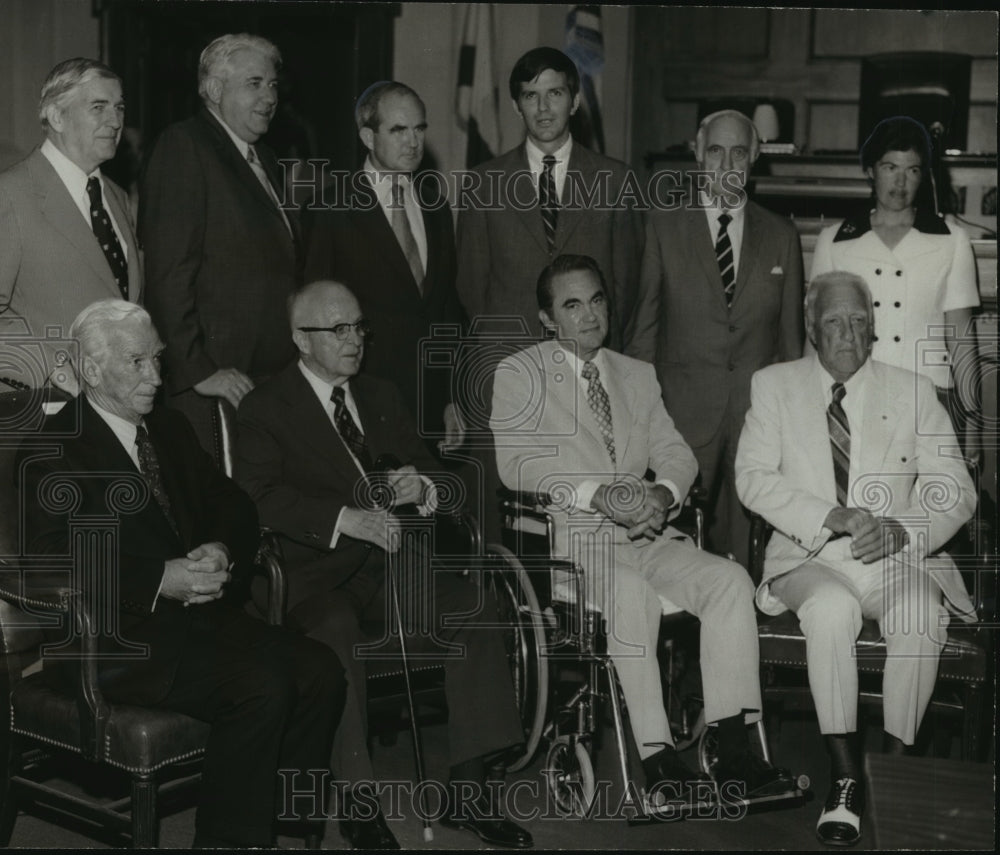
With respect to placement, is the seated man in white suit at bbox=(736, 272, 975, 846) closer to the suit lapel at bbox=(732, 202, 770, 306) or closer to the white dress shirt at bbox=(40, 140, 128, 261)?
the suit lapel at bbox=(732, 202, 770, 306)

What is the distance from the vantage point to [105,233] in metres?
3.70

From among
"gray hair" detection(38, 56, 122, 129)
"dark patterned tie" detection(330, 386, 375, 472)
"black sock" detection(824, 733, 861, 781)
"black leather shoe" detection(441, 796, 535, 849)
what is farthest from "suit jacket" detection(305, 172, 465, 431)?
"black sock" detection(824, 733, 861, 781)

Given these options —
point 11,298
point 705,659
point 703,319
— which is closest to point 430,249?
point 703,319

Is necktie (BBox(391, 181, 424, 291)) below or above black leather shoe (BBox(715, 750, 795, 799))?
above

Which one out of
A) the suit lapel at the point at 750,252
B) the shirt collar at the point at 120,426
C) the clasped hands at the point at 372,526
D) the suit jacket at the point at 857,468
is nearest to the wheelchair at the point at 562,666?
the clasped hands at the point at 372,526

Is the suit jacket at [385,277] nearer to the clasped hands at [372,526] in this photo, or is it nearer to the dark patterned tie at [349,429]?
the dark patterned tie at [349,429]

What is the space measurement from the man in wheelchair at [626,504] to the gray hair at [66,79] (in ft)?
4.48

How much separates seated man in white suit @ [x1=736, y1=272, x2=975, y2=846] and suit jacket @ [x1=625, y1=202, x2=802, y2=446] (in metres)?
0.42

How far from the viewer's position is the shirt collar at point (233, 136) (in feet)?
12.8

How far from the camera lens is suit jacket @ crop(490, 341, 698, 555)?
12.3ft

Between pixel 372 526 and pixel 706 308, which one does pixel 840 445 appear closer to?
pixel 706 308

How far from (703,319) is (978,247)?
1480 mm

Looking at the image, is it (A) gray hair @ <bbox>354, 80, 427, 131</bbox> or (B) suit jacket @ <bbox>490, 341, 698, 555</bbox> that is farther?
(A) gray hair @ <bbox>354, 80, 427, 131</bbox>

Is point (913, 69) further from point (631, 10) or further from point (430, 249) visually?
point (430, 249)
